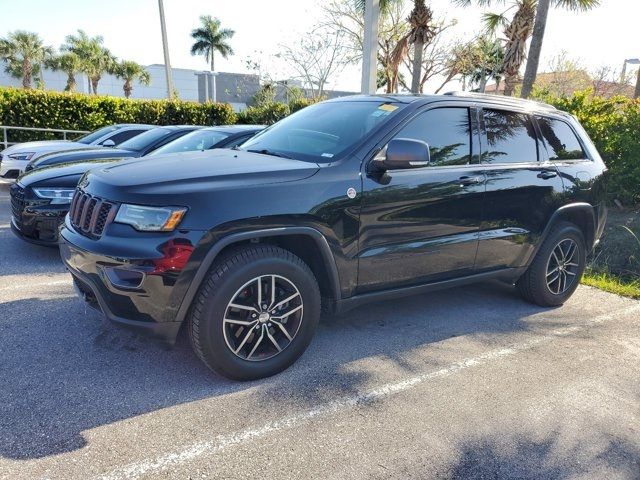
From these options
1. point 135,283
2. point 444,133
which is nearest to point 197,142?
point 444,133

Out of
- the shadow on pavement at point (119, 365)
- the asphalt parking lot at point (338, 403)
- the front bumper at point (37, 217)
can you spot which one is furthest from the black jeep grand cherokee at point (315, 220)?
the front bumper at point (37, 217)

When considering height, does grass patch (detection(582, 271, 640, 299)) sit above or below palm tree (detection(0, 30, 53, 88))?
below

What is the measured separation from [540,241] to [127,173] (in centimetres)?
349

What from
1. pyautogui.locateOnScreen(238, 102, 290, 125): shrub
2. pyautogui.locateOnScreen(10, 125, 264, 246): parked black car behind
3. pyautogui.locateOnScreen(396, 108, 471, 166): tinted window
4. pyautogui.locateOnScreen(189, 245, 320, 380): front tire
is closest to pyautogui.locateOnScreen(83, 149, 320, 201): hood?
pyautogui.locateOnScreen(189, 245, 320, 380): front tire

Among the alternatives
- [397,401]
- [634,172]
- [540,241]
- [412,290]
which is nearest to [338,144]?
[412,290]

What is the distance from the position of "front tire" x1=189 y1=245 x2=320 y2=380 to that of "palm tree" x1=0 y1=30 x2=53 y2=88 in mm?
54813

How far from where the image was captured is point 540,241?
4.61 metres

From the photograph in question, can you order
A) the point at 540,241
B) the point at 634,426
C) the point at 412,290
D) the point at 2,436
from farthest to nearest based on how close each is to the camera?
1. the point at 540,241
2. the point at 412,290
3. the point at 634,426
4. the point at 2,436

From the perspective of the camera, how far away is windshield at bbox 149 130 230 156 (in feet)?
22.1

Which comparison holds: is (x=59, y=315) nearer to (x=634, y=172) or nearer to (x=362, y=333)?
(x=362, y=333)

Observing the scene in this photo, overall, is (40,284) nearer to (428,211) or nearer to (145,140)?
(428,211)

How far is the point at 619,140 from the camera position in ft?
27.8

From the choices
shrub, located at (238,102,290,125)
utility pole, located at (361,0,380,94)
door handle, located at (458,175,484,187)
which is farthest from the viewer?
shrub, located at (238,102,290,125)

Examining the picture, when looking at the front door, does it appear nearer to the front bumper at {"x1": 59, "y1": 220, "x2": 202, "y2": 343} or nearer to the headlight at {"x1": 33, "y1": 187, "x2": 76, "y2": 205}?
the front bumper at {"x1": 59, "y1": 220, "x2": 202, "y2": 343}
